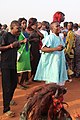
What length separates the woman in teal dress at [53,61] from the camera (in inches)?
203

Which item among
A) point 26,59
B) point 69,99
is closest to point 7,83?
point 69,99

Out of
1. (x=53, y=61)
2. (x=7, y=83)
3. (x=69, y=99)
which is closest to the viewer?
(x=7, y=83)

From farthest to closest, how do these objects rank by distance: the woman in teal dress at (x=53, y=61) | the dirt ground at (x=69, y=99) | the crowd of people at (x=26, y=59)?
the dirt ground at (x=69, y=99) < the woman in teal dress at (x=53, y=61) < the crowd of people at (x=26, y=59)

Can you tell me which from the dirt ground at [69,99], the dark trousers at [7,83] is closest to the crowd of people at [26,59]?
the dark trousers at [7,83]

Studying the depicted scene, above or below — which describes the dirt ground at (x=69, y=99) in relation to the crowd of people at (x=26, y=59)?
below

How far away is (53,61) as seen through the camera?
17.3ft

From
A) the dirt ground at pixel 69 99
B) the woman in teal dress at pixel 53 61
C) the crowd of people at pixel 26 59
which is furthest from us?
the dirt ground at pixel 69 99

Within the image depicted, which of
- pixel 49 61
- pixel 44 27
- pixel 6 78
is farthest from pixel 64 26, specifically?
pixel 6 78

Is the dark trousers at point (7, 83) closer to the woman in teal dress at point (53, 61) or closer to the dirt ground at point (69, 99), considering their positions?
the dirt ground at point (69, 99)

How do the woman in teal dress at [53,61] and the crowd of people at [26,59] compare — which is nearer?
the crowd of people at [26,59]

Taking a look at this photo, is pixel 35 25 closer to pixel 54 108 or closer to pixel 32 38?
pixel 32 38

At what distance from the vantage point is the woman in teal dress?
5.16m

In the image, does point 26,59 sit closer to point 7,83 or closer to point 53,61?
point 53,61

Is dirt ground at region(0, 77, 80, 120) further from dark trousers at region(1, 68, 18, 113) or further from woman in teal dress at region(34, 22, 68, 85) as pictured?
woman in teal dress at region(34, 22, 68, 85)
